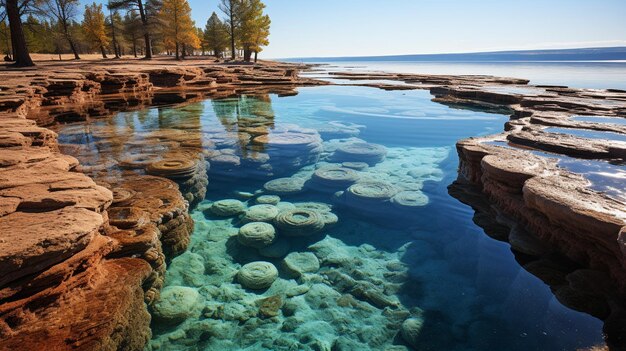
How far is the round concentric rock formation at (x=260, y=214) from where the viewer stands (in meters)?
5.55

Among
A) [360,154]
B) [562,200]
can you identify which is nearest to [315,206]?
[360,154]

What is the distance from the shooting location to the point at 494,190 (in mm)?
5355

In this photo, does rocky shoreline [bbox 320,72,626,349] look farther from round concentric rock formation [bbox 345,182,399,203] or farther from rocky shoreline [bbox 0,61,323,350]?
rocky shoreline [bbox 0,61,323,350]

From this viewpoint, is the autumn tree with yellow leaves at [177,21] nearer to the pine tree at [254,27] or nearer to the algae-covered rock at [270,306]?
the pine tree at [254,27]

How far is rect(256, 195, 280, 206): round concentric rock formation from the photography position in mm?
6344

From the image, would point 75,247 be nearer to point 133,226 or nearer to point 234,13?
point 133,226

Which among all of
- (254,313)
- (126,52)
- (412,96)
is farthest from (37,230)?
(126,52)

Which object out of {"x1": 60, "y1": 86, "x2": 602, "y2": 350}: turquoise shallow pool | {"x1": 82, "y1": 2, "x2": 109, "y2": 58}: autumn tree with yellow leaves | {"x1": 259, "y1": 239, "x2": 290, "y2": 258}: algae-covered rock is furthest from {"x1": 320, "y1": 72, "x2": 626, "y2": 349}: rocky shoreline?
{"x1": 82, "y1": 2, "x2": 109, "y2": 58}: autumn tree with yellow leaves

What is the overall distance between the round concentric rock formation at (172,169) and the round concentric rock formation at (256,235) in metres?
1.80

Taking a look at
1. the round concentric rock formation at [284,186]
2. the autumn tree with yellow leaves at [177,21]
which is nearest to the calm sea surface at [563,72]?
the round concentric rock formation at [284,186]

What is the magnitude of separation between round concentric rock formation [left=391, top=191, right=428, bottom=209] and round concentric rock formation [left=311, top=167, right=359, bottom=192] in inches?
43.9

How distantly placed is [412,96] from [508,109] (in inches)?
260

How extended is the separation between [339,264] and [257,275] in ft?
3.93

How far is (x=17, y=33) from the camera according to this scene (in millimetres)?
17719
